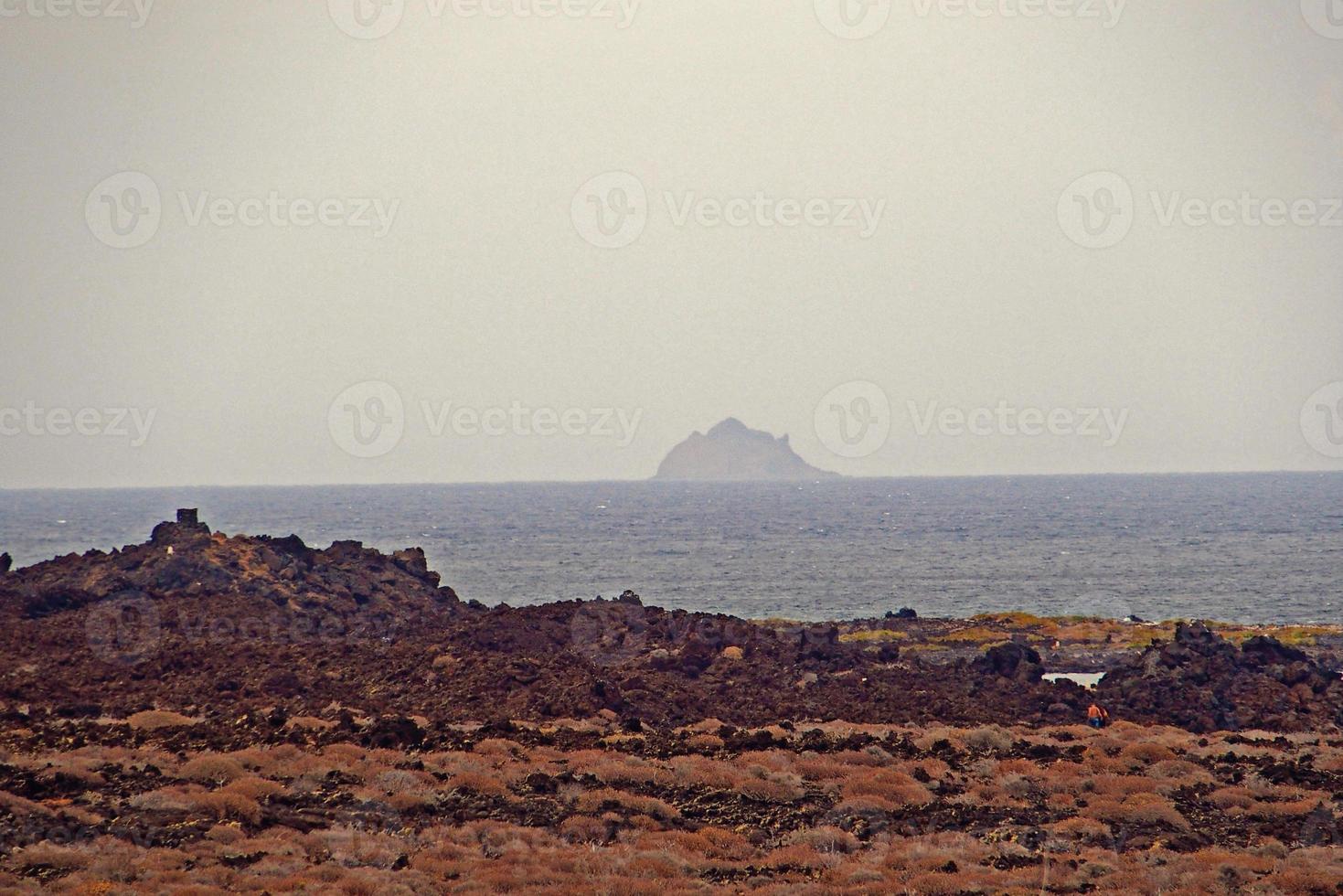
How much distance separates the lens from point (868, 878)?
20.7 metres

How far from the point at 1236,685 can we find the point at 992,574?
6136 cm

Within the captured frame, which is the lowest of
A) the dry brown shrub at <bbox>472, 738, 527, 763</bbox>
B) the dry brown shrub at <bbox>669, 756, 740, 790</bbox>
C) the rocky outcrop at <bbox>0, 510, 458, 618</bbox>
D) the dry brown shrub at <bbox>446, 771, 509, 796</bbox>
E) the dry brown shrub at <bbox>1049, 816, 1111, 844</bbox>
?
the dry brown shrub at <bbox>1049, 816, 1111, 844</bbox>

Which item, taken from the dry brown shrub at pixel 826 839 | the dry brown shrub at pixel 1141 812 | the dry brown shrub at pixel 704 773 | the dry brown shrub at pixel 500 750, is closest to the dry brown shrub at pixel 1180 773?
the dry brown shrub at pixel 1141 812

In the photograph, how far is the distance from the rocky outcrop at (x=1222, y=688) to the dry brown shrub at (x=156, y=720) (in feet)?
94.6

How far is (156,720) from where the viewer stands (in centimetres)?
3131

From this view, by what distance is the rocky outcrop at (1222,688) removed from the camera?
124ft

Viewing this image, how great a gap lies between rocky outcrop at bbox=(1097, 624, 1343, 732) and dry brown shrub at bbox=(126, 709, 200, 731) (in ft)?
94.6

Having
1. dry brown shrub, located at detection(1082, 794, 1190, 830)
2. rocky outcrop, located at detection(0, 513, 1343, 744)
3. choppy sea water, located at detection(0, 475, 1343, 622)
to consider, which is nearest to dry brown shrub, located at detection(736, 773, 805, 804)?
dry brown shrub, located at detection(1082, 794, 1190, 830)

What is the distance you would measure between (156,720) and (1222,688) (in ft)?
110

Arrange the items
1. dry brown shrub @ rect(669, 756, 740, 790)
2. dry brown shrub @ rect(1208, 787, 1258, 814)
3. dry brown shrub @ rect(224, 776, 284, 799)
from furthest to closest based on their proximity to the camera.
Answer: dry brown shrub @ rect(669, 756, 740, 790) < dry brown shrub @ rect(1208, 787, 1258, 814) < dry brown shrub @ rect(224, 776, 284, 799)

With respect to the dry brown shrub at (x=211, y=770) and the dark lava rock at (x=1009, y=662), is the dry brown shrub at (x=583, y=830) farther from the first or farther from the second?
the dark lava rock at (x=1009, y=662)

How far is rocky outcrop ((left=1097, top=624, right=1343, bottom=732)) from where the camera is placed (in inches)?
1485

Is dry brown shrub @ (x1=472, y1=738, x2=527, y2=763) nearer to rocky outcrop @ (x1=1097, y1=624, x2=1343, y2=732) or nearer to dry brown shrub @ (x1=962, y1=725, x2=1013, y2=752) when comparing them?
dry brown shrub @ (x1=962, y1=725, x2=1013, y2=752)

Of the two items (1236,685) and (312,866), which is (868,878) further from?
(1236,685)
